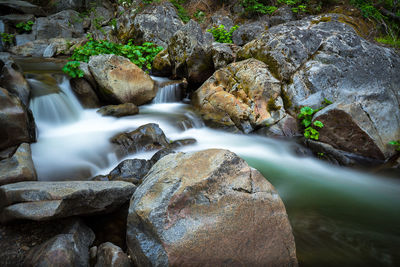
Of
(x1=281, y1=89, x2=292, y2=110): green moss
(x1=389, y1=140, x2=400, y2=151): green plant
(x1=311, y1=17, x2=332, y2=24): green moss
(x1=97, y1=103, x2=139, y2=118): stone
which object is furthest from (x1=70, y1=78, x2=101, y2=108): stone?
(x1=389, y1=140, x2=400, y2=151): green plant

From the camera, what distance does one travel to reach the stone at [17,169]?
8.57ft

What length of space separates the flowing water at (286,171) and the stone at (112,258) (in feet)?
5.88

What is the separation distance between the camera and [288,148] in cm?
552

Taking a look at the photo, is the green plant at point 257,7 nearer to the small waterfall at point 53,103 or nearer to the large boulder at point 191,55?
the large boulder at point 191,55

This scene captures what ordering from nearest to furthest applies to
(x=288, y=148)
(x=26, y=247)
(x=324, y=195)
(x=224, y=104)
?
(x=26, y=247), (x=324, y=195), (x=288, y=148), (x=224, y=104)

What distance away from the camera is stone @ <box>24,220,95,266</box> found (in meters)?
1.80

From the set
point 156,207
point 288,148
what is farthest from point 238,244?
point 288,148

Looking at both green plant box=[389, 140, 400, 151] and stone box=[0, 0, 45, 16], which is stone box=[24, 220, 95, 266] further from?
stone box=[0, 0, 45, 16]

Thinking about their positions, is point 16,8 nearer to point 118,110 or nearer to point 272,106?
point 118,110

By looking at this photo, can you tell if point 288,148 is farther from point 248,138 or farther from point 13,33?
point 13,33

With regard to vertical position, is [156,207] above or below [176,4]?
below

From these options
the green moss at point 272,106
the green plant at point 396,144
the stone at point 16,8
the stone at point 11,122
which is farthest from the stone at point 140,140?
the stone at point 16,8

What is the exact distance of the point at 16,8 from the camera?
15.4m

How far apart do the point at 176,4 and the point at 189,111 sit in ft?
35.0
